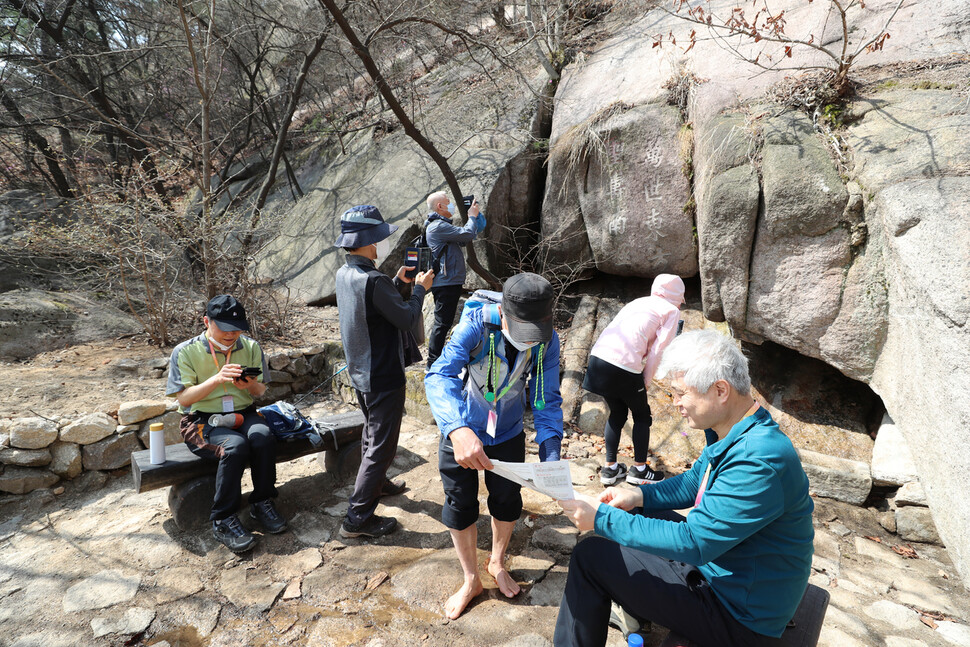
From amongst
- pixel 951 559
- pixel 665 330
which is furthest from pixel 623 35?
pixel 951 559

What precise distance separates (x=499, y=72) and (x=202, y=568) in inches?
313

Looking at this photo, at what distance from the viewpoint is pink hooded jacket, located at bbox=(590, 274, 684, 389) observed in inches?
151

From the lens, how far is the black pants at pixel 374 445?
3279mm

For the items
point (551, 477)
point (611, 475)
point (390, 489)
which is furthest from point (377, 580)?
point (611, 475)

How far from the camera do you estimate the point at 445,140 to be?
819 cm

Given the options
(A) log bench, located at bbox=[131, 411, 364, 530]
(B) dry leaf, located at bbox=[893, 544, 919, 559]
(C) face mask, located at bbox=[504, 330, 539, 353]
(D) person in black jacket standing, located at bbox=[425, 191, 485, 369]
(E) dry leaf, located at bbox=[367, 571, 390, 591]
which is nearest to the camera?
(C) face mask, located at bbox=[504, 330, 539, 353]

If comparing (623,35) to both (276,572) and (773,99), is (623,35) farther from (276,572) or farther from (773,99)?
(276,572)

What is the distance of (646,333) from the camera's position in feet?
12.6

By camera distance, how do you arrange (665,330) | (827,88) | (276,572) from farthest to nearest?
(827,88), (665,330), (276,572)

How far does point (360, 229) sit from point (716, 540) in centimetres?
250

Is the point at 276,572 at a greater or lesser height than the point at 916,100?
lesser

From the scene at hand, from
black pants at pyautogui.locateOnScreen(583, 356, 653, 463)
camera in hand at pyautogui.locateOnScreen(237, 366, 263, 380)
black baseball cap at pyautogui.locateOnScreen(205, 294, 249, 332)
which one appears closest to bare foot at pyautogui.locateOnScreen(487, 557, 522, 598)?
black pants at pyautogui.locateOnScreen(583, 356, 653, 463)

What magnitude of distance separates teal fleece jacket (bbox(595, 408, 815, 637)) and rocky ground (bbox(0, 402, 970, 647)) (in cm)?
102

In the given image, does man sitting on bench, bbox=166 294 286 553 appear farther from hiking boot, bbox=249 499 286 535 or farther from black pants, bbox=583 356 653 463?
black pants, bbox=583 356 653 463
